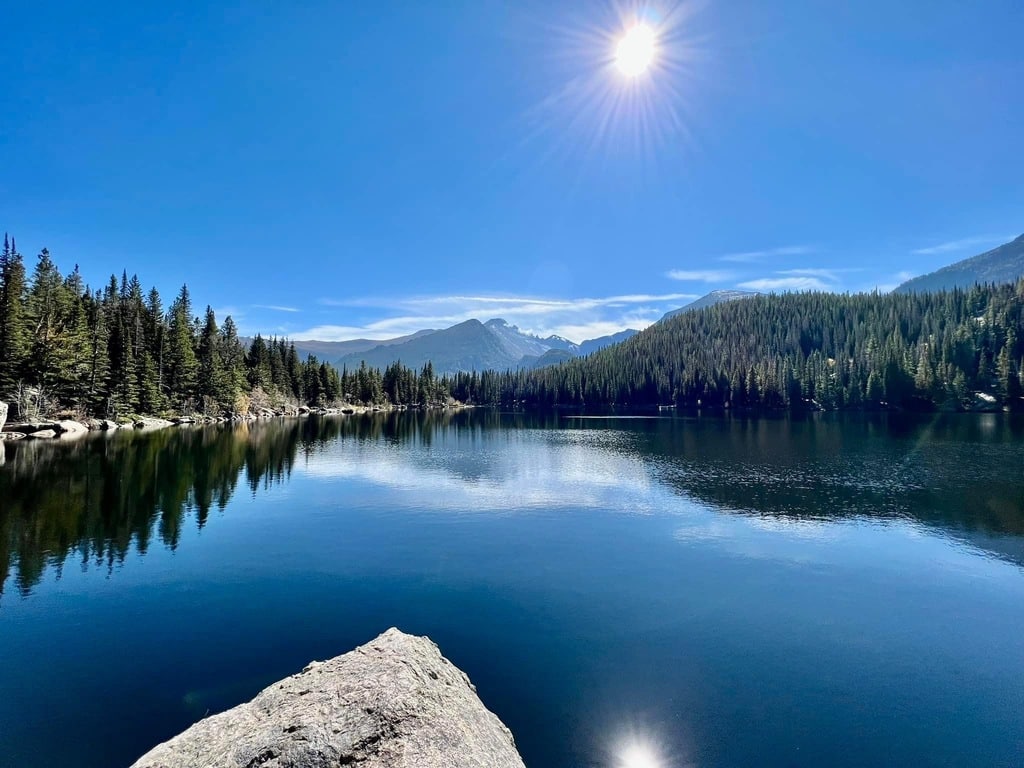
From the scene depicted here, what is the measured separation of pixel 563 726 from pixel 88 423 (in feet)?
305

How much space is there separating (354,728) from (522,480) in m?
40.3

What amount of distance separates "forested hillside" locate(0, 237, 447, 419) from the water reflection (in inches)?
574

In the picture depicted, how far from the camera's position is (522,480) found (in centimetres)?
4741

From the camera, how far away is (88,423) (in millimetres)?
78000

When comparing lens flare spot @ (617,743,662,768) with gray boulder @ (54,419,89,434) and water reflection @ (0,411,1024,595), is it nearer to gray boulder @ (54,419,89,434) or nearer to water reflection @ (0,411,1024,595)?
water reflection @ (0,411,1024,595)

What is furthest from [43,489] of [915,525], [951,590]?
[915,525]

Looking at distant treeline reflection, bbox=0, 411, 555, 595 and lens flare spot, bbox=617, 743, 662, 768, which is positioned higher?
distant treeline reflection, bbox=0, 411, 555, 595

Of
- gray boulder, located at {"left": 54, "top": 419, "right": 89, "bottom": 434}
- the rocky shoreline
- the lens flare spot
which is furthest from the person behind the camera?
gray boulder, located at {"left": 54, "top": 419, "right": 89, "bottom": 434}

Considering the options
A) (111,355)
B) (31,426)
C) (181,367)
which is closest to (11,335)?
(31,426)

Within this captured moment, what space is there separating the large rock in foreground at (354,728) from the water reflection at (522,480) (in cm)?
1745

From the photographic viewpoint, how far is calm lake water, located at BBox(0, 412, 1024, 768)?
12.1m

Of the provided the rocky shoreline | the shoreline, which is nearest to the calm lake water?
the rocky shoreline

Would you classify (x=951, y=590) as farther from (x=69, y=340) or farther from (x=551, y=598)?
(x=69, y=340)

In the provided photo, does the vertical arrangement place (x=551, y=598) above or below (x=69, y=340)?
below
